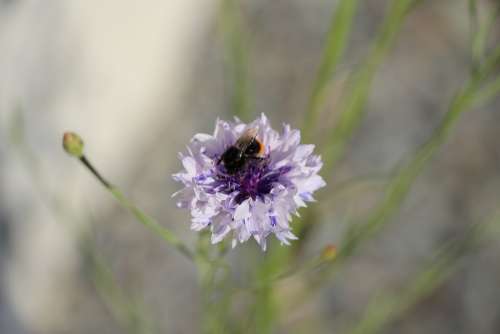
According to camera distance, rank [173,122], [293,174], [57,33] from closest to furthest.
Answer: [293,174]
[57,33]
[173,122]

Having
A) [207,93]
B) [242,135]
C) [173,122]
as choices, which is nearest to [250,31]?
[207,93]

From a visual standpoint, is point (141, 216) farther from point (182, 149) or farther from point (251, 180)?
point (182, 149)

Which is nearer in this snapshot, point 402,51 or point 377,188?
point 377,188

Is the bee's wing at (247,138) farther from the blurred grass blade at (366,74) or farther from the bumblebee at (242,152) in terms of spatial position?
the blurred grass blade at (366,74)

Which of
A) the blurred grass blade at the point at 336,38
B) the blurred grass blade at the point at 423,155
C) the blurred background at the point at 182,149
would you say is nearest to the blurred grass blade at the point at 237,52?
the blurred grass blade at the point at 336,38

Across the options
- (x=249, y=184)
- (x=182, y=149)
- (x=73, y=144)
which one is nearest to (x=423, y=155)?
(x=249, y=184)

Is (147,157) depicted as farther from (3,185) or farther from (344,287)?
(344,287)
